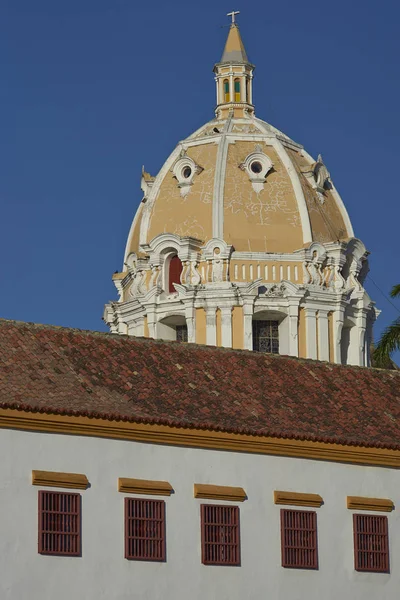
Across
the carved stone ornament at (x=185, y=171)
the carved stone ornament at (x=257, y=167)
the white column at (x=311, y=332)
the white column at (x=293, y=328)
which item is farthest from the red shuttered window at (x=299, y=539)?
the carved stone ornament at (x=185, y=171)

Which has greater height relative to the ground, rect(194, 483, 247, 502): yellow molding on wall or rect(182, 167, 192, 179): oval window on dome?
rect(182, 167, 192, 179): oval window on dome

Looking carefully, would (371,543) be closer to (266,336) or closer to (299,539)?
(299,539)

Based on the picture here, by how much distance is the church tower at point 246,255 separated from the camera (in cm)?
7462

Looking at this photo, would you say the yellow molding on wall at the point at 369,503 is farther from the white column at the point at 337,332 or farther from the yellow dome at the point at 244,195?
the yellow dome at the point at 244,195

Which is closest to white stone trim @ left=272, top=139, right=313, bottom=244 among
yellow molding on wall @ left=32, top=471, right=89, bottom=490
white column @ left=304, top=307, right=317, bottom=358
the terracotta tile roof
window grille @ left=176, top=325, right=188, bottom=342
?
white column @ left=304, top=307, right=317, bottom=358

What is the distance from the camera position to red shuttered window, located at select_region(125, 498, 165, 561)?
42125 millimetres

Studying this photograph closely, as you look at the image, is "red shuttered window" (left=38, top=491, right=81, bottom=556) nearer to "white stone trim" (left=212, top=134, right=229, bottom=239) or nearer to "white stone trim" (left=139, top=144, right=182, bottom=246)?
"white stone trim" (left=212, top=134, right=229, bottom=239)

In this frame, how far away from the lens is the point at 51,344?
4500 centimetres

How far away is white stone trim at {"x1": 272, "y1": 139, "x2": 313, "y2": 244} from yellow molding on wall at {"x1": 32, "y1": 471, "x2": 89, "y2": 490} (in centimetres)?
3509

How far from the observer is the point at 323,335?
75.1 metres

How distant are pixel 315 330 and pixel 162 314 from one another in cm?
568

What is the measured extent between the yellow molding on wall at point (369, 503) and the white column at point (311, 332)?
2756 cm

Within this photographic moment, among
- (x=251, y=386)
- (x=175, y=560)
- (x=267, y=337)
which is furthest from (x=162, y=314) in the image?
(x=175, y=560)

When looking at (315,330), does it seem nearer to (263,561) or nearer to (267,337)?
(267,337)
